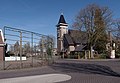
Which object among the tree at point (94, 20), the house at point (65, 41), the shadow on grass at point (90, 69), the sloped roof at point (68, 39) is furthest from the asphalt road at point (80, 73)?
the sloped roof at point (68, 39)

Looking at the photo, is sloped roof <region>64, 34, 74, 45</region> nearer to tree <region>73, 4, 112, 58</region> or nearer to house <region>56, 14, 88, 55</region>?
house <region>56, 14, 88, 55</region>

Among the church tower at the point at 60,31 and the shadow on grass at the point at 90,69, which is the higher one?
the church tower at the point at 60,31

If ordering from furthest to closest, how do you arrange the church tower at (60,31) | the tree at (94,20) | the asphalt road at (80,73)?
the church tower at (60,31) → the tree at (94,20) → the asphalt road at (80,73)

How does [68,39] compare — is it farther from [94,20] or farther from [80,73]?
[80,73]

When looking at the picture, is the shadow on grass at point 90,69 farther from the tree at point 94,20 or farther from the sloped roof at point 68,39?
the sloped roof at point 68,39

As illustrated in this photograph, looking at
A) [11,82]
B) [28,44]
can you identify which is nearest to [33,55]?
[28,44]

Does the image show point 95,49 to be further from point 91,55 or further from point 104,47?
point 91,55

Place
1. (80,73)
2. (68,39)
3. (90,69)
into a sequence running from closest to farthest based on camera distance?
1. (80,73)
2. (90,69)
3. (68,39)

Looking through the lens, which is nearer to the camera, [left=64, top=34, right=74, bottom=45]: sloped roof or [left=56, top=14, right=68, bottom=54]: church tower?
[left=64, top=34, right=74, bottom=45]: sloped roof

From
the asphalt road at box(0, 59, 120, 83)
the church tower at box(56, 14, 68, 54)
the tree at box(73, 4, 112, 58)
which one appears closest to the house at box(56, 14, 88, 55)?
the church tower at box(56, 14, 68, 54)

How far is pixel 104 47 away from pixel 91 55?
7565 millimetres

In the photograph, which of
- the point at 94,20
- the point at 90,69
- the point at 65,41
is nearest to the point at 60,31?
the point at 65,41

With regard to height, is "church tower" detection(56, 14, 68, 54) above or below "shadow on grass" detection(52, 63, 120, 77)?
above

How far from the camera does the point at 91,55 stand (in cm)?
6341
